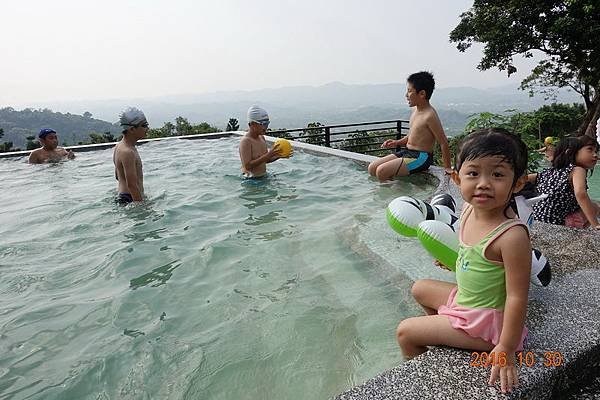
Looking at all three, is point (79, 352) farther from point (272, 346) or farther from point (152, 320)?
point (272, 346)

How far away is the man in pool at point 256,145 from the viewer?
624cm

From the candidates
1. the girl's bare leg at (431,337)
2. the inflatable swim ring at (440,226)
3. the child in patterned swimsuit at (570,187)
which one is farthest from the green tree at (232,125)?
the girl's bare leg at (431,337)

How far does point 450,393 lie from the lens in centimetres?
159

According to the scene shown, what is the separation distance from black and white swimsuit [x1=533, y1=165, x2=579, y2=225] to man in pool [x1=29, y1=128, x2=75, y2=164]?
29.9 ft

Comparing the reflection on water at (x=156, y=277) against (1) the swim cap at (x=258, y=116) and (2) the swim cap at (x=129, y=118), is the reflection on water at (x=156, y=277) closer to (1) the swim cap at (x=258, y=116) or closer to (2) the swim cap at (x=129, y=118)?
(2) the swim cap at (x=129, y=118)

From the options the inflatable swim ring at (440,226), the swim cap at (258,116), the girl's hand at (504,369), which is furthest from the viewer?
the swim cap at (258,116)

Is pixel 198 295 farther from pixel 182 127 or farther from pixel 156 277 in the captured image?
pixel 182 127

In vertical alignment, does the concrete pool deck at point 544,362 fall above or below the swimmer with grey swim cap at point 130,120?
below

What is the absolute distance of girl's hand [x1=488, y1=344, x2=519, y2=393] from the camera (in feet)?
5.24

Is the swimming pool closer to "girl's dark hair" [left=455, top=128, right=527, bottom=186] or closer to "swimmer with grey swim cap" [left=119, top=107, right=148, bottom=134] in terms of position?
"swimmer with grey swim cap" [left=119, top=107, right=148, bottom=134]

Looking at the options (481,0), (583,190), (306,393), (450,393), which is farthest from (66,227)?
(481,0)

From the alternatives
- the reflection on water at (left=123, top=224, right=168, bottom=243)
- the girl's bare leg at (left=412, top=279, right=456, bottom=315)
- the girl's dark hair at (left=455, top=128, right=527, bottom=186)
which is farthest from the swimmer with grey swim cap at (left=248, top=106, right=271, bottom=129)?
the girl's dark hair at (left=455, top=128, right=527, bottom=186)

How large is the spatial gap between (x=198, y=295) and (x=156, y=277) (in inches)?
21.8

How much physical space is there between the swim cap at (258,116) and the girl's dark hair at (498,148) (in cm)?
478
